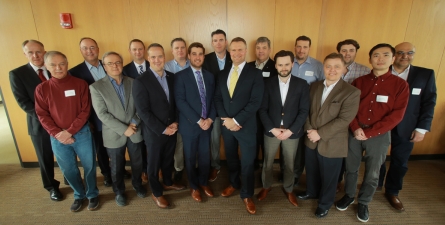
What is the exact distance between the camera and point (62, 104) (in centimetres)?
229

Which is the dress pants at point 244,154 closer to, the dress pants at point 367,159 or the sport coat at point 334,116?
the sport coat at point 334,116

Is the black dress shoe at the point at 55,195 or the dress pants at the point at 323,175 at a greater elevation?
the dress pants at the point at 323,175

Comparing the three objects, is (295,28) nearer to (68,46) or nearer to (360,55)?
(360,55)

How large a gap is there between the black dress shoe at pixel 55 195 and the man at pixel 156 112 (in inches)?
50.4

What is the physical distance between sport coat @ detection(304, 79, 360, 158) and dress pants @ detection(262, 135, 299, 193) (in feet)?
0.79

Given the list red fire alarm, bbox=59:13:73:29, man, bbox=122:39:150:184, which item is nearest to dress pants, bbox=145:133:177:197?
man, bbox=122:39:150:184

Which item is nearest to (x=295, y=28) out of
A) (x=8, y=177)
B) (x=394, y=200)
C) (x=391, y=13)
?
Answer: (x=391, y=13)

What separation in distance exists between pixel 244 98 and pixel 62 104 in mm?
1981

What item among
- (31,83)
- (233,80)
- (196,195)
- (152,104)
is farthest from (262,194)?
(31,83)

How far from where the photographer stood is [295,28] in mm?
3301

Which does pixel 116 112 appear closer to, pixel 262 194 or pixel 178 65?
pixel 178 65

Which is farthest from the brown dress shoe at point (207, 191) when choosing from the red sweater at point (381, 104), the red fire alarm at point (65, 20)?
the red fire alarm at point (65, 20)

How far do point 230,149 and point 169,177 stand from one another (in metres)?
0.98

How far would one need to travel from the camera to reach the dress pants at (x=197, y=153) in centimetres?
258
